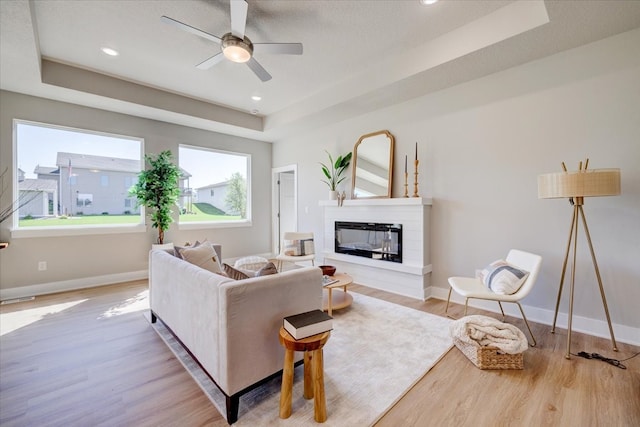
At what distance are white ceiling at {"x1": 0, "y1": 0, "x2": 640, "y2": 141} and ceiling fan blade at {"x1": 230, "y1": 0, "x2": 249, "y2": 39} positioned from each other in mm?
293

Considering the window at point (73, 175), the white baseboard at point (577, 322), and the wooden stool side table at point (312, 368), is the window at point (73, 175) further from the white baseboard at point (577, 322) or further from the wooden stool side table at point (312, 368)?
the white baseboard at point (577, 322)

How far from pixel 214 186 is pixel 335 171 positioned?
2.53 meters

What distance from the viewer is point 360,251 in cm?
430

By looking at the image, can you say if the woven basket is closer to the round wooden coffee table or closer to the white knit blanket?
the white knit blanket

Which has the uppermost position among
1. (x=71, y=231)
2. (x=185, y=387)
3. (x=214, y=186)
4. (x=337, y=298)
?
(x=214, y=186)

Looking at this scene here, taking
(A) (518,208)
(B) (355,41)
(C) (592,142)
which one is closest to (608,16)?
(C) (592,142)

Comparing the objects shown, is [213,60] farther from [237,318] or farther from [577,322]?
[577,322]

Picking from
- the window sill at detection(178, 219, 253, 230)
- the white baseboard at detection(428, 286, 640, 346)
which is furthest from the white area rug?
the window sill at detection(178, 219, 253, 230)

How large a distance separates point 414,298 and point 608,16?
3246mm

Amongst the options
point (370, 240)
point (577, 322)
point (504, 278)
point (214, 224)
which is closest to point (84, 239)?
point (214, 224)

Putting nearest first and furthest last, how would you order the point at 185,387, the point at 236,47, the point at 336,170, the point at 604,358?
the point at 185,387, the point at 604,358, the point at 236,47, the point at 336,170

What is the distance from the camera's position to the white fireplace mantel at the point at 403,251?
3.58 metres

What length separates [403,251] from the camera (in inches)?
148

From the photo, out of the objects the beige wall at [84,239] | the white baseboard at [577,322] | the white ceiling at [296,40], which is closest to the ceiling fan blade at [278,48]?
the white ceiling at [296,40]
